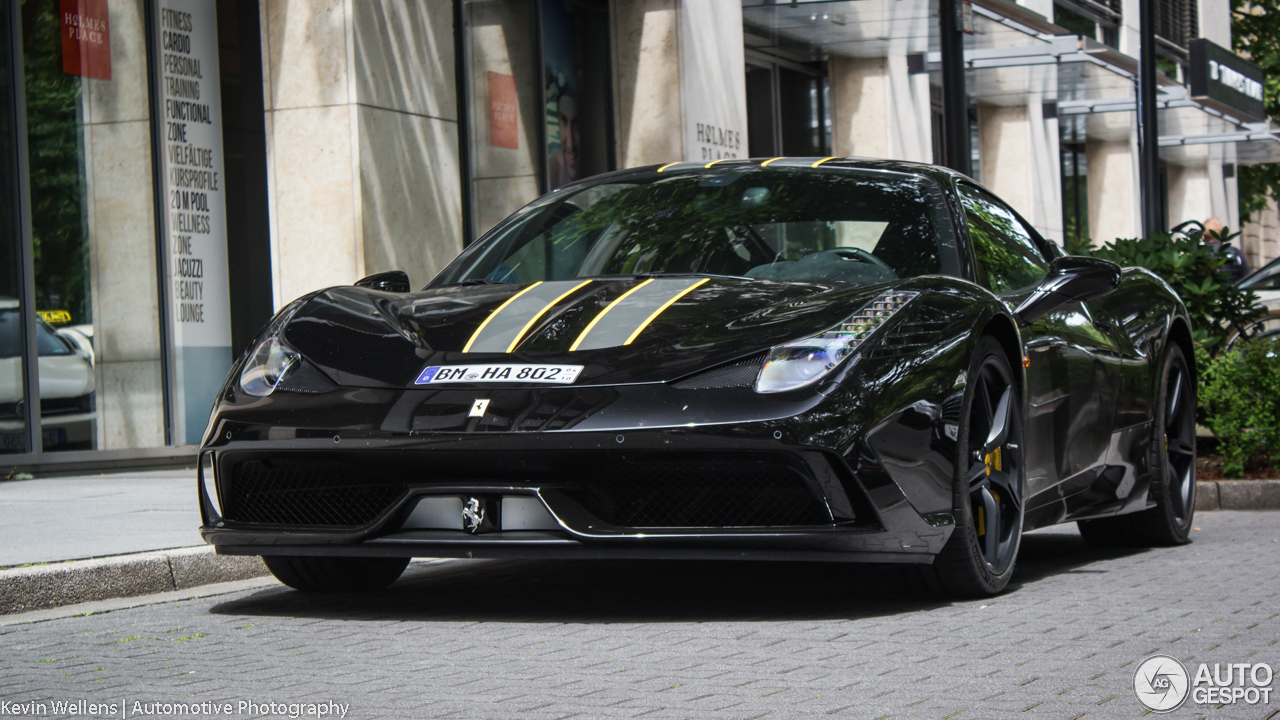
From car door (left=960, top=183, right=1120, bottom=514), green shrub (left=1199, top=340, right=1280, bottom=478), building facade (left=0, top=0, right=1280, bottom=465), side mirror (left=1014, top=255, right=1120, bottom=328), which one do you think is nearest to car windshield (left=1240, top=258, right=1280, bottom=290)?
building facade (left=0, top=0, right=1280, bottom=465)

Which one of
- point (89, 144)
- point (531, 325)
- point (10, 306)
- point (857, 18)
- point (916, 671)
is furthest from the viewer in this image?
point (857, 18)

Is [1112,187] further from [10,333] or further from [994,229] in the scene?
[994,229]

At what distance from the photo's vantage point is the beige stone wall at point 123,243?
1048 centimetres

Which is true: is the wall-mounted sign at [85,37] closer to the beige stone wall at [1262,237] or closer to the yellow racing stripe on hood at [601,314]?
A: the yellow racing stripe on hood at [601,314]

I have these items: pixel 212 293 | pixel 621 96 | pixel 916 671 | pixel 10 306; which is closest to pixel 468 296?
pixel 916 671

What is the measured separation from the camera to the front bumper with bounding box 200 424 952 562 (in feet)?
13.2

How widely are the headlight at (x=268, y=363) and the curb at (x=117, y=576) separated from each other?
110 centimetres

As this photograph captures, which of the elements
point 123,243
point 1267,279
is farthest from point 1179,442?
point 1267,279

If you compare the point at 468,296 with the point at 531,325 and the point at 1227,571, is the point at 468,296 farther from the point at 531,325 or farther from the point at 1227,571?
the point at 1227,571

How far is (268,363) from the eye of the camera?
4512mm

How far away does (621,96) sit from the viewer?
1484 centimetres

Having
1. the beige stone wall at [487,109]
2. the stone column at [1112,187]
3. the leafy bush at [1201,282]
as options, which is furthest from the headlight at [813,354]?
the stone column at [1112,187]

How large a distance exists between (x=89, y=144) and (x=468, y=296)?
21.5 feet

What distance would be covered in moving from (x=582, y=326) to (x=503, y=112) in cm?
929
